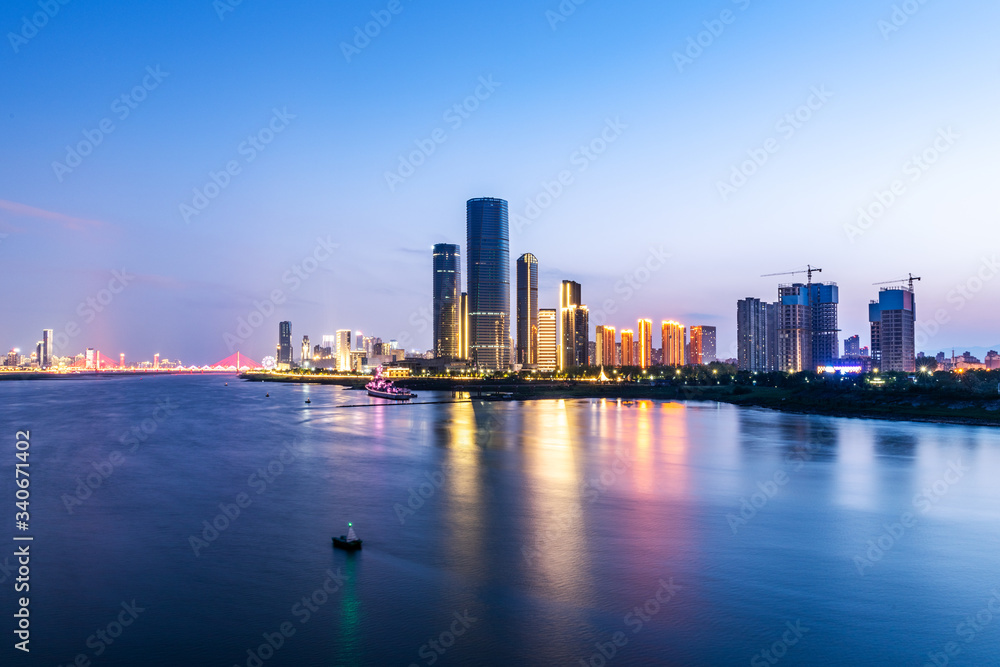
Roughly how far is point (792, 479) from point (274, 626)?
3239cm

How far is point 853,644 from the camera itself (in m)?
15.6

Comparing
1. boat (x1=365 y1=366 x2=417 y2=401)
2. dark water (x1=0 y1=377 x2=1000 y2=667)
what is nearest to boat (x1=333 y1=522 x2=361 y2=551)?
dark water (x1=0 y1=377 x2=1000 y2=667)

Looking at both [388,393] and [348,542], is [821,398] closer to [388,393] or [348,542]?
[388,393]

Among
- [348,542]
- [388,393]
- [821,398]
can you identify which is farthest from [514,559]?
[388,393]

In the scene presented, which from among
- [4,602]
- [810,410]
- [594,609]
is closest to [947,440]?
[810,410]

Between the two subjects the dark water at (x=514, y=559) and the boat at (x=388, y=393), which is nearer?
the dark water at (x=514, y=559)

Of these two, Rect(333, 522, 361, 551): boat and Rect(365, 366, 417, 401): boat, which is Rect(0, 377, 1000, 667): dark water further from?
Rect(365, 366, 417, 401): boat

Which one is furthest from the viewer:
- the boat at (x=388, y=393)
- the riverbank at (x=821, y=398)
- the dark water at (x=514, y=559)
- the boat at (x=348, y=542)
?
the boat at (x=388, y=393)

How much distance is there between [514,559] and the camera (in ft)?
71.6

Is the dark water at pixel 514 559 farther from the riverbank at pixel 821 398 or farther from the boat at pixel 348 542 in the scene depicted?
the riverbank at pixel 821 398

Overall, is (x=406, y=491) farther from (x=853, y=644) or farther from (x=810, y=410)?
(x=810, y=410)

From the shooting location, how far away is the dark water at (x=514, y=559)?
15.5m

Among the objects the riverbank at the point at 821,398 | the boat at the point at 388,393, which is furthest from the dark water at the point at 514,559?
the boat at the point at 388,393

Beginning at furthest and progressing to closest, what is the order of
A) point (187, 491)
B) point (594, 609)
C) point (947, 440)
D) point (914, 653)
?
point (947, 440) < point (187, 491) < point (594, 609) < point (914, 653)
